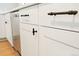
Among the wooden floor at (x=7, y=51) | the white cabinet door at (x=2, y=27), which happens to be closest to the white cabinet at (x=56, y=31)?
the wooden floor at (x=7, y=51)

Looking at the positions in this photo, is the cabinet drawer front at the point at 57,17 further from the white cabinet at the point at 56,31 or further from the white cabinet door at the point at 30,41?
the white cabinet door at the point at 30,41

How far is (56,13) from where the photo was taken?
0.62m

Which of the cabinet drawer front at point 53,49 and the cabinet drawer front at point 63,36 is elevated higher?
the cabinet drawer front at point 63,36

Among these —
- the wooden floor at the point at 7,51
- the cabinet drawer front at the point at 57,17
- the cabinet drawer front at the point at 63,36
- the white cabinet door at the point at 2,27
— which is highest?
the cabinet drawer front at the point at 57,17

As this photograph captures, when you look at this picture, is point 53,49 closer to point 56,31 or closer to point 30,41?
point 56,31

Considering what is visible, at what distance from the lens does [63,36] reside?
0.61 meters

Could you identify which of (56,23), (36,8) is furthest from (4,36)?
(56,23)

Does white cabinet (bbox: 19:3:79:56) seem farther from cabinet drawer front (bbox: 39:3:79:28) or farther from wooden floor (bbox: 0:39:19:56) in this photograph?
wooden floor (bbox: 0:39:19:56)

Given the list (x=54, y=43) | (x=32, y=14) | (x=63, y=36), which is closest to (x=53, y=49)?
(x=54, y=43)

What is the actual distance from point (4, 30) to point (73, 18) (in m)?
2.69

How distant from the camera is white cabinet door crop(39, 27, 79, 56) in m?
0.56

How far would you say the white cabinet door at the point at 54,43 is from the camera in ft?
1.84

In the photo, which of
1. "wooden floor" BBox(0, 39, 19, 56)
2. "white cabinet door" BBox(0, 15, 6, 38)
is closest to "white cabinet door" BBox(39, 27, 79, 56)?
"wooden floor" BBox(0, 39, 19, 56)

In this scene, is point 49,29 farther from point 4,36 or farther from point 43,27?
point 4,36
